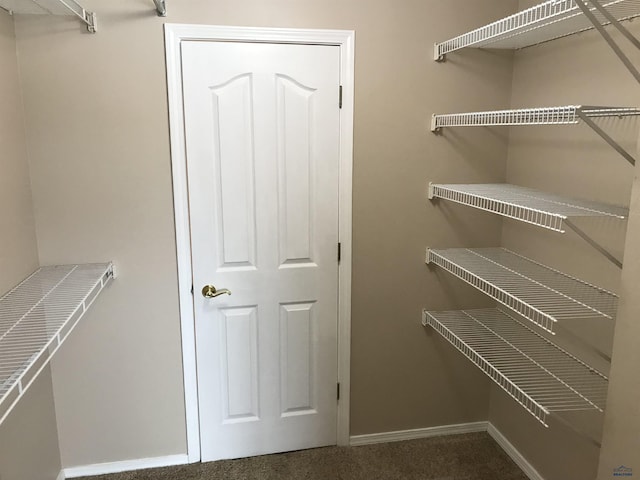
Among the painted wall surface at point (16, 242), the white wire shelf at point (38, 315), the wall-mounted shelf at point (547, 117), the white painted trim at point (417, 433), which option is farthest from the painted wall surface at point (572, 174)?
the painted wall surface at point (16, 242)

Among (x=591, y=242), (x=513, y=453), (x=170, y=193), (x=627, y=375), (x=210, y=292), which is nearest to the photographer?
(x=627, y=375)

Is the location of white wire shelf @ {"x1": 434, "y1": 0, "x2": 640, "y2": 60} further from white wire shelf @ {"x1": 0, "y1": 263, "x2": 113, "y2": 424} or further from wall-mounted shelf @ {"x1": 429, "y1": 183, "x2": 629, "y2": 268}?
white wire shelf @ {"x1": 0, "y1": 263, "x2": 113, "y2": 424}

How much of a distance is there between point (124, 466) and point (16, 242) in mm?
1224

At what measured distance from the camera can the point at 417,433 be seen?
287 centimetres

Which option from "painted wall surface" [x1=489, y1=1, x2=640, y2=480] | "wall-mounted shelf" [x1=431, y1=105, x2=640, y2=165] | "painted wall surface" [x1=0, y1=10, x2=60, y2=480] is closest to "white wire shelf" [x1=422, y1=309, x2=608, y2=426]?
"painted wall surface" [x1=489, y1=1, x2=640, y2=480]

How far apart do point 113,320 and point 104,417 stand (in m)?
0.49

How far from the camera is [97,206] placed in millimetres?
2328

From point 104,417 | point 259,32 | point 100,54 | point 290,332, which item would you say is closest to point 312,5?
point 259,32

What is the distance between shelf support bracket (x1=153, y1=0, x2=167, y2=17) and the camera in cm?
210

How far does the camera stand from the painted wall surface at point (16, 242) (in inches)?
77.8

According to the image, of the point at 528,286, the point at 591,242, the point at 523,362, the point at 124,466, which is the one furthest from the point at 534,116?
the point at 124,466

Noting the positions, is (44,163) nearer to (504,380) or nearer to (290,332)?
(290,332)

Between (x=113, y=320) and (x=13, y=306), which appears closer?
(x=13, y=306)

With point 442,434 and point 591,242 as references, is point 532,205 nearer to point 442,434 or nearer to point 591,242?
point 591,242
